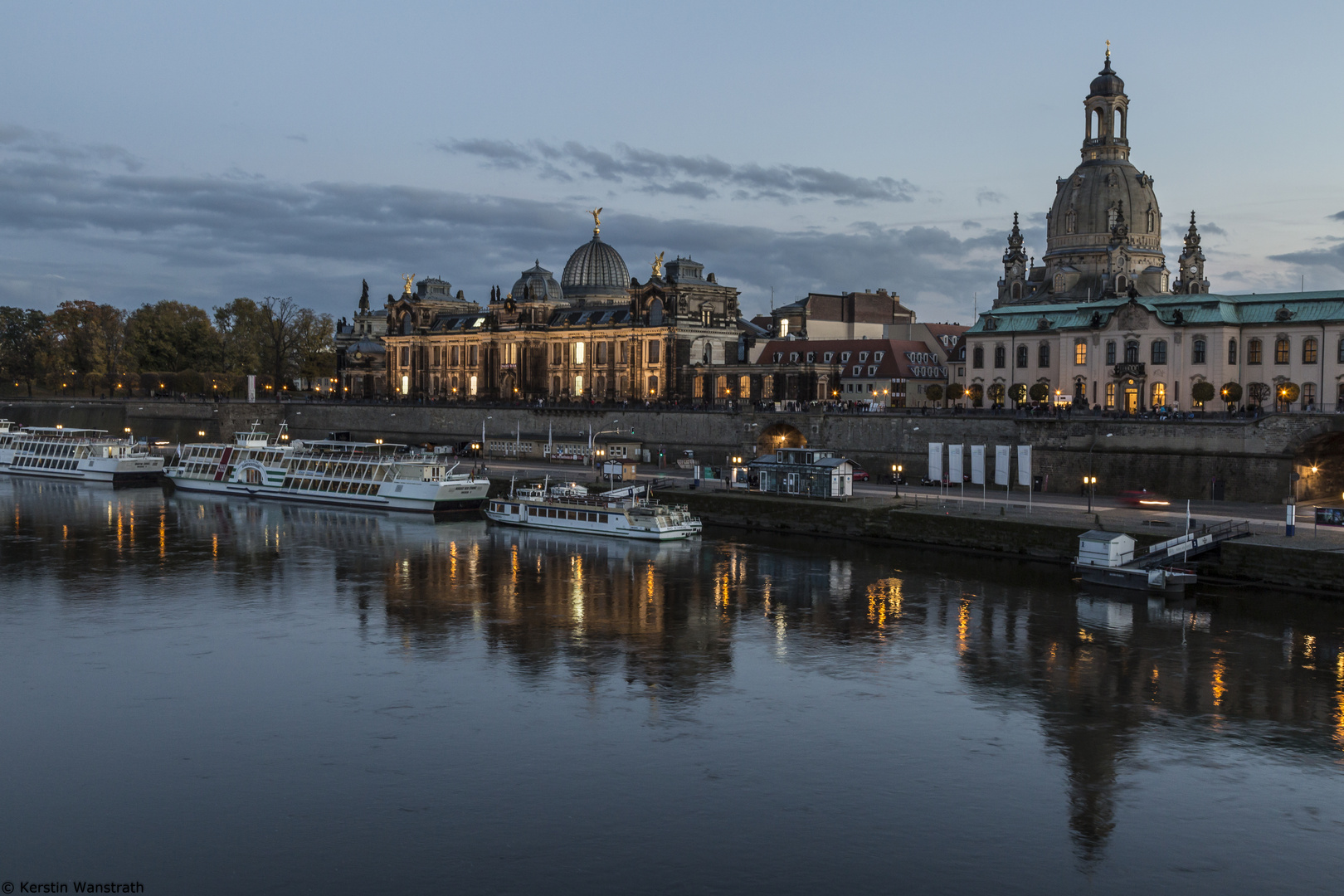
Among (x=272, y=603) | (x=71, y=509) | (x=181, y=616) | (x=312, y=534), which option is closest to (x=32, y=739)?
(x=181, y=616)

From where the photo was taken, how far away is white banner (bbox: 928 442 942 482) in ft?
229

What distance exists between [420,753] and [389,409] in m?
93.2

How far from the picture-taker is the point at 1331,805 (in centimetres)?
2436

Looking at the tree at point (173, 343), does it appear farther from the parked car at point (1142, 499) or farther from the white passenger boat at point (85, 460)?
the parked car at point (1142, 499)

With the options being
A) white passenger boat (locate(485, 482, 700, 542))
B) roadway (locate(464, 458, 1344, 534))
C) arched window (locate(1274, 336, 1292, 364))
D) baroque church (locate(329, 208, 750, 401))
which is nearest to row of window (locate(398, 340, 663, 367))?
baroque church (locate(329, 208, 750, 401))

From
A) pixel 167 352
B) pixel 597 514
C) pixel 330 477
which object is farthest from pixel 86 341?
pixel 597 514

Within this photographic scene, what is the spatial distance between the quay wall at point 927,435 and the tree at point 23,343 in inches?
2065

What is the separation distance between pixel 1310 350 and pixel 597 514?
42.7m

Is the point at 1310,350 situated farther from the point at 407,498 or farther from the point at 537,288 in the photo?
the point at 537,288

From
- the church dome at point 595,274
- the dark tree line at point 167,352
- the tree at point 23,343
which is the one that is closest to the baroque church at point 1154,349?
the church dome at point 595,274

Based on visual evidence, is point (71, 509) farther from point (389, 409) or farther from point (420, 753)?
point (420, 753)

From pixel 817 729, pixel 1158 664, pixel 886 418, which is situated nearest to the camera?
pixel 817 729

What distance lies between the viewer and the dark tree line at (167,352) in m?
147

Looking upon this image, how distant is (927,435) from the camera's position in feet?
245
